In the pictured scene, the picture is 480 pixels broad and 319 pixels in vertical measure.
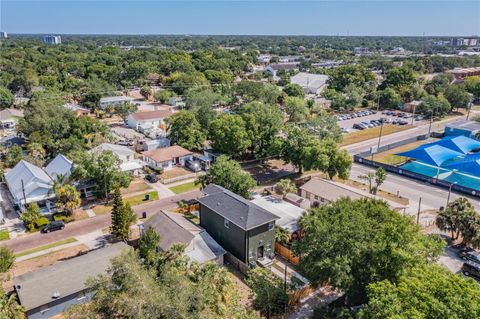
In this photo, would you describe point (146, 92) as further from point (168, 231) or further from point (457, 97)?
point (457, 97)

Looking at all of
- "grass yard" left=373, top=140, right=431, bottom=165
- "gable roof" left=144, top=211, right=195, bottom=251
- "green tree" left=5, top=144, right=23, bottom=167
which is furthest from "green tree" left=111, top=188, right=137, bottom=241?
"grass yard" left=373, top=140, right=431, bottom=165

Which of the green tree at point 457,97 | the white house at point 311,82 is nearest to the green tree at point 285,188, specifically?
the green tree at point 457,97

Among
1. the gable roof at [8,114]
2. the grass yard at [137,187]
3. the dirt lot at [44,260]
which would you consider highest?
the gable roof at [8,114]

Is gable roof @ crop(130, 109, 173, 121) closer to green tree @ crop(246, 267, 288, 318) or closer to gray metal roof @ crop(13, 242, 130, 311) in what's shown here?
gray metal roof @ crop(13, 242, 130, 311)

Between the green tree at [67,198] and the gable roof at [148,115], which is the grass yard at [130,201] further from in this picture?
the gable roof at [148,115]

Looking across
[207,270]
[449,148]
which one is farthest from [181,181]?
→ [449,148]

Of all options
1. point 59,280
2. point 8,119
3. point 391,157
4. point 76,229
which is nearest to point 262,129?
point 391,157

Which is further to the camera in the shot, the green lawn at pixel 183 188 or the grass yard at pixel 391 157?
the grass yard at pixel 391 157
